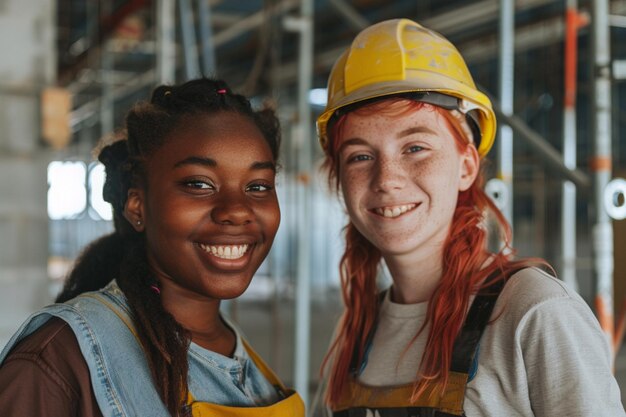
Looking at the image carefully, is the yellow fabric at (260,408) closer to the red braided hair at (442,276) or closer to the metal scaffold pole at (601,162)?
the red braided hair at (442,276)

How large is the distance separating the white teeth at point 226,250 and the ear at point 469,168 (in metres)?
0.65

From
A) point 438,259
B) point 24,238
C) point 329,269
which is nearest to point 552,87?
point 329,269

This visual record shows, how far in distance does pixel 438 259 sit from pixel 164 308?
2.46 feet

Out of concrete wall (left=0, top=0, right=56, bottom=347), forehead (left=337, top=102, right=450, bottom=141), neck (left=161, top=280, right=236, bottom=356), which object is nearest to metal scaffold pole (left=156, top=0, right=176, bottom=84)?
concrete wall (left=0, top=0, right=56, bottom=347)

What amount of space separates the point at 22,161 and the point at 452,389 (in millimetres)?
3114

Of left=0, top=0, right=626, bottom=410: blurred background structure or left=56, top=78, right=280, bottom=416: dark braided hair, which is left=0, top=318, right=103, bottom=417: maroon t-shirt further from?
left=0, top=0, right=626, bottom=410: blurred background structure

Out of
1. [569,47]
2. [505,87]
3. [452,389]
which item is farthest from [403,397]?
[569,47]

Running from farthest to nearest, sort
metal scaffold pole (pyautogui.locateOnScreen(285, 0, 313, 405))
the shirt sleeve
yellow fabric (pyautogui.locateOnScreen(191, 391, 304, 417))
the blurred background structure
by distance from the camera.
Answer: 1. metal scaffold pole (pyautogui.locateOnScreen(285, 0, 313, 405))
2. the blurred background structure
3. yellow fabric (pyautogui.locateOnScreen(191, 391, 304, 417))
4. the shirt sleeve

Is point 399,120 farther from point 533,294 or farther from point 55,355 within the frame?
point 55,355

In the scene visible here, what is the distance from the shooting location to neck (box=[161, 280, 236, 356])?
6.06ft

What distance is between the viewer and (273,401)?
1976mm

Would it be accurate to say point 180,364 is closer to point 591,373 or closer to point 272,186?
point 272,186

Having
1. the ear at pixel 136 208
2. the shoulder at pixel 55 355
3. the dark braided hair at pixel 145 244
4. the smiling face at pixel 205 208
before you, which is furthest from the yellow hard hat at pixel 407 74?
the shoulder at pixel 55 355

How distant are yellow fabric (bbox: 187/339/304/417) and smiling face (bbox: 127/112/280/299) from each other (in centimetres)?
26
